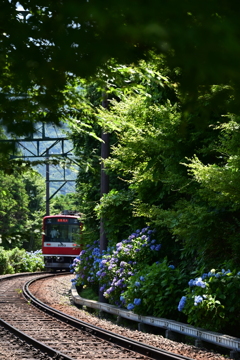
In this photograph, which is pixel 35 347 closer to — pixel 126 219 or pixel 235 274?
pixel 235 274

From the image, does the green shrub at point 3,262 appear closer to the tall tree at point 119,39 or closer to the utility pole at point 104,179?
the utility pole at point 104,179

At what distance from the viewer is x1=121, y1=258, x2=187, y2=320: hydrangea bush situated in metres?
10.5

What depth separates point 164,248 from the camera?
13.2m

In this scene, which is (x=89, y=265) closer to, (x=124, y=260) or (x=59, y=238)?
(x=124, y=260)

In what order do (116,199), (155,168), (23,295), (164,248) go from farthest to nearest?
(23,295) < (116,199) < (164,248) < (155,168)

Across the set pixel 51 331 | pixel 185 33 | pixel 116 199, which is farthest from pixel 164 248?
pixel 185 33

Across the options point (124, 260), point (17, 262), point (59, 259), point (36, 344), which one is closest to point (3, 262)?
point (17, 262)

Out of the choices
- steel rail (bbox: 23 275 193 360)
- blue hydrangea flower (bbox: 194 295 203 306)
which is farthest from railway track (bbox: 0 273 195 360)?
blue hydrangea flower (bbox: 194 295 203 306)

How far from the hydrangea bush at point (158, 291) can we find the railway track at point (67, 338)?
1106 millimetres

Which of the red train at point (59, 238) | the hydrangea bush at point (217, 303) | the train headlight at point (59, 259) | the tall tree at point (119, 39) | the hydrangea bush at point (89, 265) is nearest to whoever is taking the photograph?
the tall tree at point (119, 39)

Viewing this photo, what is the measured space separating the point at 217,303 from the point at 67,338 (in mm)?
2857

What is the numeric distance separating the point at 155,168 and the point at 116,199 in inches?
118

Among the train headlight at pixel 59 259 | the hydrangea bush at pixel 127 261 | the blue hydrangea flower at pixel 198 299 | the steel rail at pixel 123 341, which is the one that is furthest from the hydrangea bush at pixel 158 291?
the train headlight at pixel 59 259

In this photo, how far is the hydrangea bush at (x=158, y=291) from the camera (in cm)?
1052
